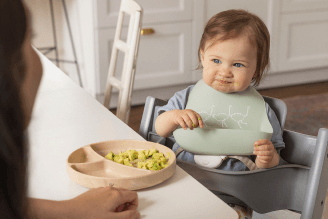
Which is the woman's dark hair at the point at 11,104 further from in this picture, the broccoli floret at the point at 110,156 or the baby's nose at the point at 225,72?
the baby's nose at the point at 225,72

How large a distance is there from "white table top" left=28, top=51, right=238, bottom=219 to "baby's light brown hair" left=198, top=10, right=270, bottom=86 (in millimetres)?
321

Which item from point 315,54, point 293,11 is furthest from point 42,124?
point 315,54

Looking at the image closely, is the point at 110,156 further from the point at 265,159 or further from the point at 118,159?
the point at 265,159

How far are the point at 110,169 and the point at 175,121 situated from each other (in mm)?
225

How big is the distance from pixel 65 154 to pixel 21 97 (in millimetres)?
563

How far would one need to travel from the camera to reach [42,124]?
94 centimetres

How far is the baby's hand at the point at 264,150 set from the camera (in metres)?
0.88

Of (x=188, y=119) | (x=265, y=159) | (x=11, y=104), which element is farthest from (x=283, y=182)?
(x=11, y=104)

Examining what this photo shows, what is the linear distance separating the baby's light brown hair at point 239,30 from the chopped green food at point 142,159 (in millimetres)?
368

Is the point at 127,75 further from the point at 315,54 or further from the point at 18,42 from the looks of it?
the point at 315,54

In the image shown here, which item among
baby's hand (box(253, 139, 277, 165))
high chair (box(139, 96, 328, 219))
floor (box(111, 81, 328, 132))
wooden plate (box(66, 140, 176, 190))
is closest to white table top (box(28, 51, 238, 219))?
wooden plate (box(66, 140, 176, 190))

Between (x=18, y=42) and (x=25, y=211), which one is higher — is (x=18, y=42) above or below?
above

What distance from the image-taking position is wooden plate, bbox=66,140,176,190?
0.64 meters

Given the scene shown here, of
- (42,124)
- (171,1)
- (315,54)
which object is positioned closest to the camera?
(42,124)
